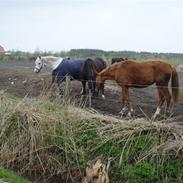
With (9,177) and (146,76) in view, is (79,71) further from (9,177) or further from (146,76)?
(9,177)

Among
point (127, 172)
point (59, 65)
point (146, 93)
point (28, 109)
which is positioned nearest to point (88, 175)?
point (127, 172)

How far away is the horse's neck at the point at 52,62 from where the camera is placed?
17209 mm

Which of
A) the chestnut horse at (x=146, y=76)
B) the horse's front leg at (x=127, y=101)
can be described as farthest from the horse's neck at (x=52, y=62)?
the horse's front leg at (x=127, y=101)

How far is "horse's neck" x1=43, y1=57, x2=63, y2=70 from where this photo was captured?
17209mm

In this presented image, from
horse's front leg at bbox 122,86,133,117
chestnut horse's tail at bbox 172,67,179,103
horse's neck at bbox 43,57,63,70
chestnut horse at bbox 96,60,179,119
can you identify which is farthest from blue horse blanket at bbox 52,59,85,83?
chestnut horse's tail at bbox 172,67,179,103

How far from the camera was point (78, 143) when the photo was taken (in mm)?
8859

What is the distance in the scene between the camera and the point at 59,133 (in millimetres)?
9156

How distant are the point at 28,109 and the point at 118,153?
2.52 meters

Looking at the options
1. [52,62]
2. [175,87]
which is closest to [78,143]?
[175,87]

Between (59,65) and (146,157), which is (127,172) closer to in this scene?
(146,157)

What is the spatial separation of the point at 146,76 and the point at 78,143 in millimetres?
4636

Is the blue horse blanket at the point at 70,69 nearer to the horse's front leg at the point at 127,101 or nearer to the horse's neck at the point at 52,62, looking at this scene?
the horse's neck at the point at 52,62

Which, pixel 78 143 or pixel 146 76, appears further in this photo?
pixel 146 76

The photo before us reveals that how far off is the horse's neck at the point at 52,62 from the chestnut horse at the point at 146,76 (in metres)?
4.09
